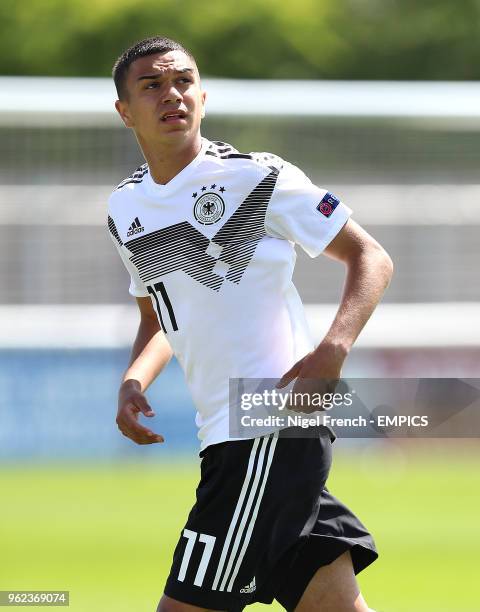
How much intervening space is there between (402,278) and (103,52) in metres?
7.20

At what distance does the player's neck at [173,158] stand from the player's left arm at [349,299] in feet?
1.70

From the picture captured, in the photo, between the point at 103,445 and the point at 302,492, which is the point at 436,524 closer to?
the point at 103,445

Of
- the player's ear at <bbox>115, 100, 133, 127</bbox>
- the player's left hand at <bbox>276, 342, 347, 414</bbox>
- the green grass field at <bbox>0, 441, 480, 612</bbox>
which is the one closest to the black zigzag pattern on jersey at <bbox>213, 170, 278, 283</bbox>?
the player's left hand at <bbox>276, 342, 347, 414</bbox>

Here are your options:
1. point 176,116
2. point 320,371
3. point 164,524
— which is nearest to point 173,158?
point 176,116

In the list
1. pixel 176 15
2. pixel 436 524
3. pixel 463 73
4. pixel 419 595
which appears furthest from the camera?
pixel 463 73

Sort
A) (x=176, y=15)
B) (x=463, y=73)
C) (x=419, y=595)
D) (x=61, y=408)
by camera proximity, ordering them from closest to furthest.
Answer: (x=419, y=595) → (x=61, y=408) → (x=176, y=15) → (x=463, y=73)

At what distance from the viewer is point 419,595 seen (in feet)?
20.2

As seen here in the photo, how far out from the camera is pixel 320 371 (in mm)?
3510

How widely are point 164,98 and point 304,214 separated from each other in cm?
57

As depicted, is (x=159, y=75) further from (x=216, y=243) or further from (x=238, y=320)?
(x=238, y=320)

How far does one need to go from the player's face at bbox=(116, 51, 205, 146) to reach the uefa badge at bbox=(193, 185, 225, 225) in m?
0.19

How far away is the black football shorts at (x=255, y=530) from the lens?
374 centimetres

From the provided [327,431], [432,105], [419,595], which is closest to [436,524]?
[419,595]

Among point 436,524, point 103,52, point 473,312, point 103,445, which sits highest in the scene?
point 103,52
